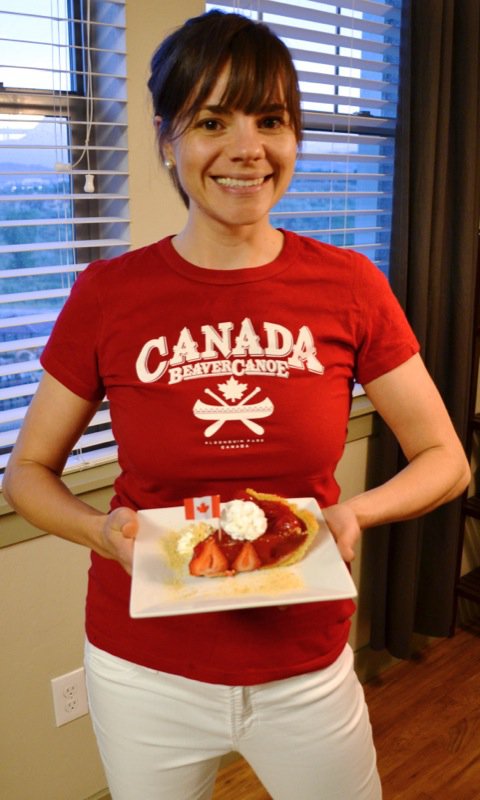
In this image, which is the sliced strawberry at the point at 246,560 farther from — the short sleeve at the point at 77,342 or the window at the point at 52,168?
the window at the point at 52,168

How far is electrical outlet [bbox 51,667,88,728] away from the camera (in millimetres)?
1801

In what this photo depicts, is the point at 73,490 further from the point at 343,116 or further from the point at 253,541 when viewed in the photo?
the point at 343,116

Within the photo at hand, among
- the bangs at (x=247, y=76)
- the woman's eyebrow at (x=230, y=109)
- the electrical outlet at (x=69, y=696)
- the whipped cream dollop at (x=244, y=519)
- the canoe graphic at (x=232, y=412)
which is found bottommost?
the electrical outlet at (x=69, y=696)

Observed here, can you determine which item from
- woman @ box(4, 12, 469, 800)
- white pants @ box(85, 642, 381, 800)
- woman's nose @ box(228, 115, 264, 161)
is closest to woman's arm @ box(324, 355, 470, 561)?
woman @ box(4, 12, 469, 800)

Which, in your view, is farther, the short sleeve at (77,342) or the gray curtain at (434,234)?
the gray curtain at (434,234)

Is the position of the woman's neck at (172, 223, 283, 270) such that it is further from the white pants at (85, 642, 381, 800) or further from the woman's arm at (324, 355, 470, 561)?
the white pants at (85, 642, 381, 800)

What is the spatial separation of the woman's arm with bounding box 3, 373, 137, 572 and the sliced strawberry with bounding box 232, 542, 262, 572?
0.18 meters

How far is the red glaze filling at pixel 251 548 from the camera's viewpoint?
1.02 m

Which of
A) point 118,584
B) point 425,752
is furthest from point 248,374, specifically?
point 425,752

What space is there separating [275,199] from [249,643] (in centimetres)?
58

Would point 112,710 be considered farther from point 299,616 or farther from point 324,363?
point 324,363

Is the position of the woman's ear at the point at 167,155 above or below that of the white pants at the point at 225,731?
above

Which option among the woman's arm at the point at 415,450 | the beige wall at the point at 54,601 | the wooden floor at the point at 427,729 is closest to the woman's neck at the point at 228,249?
the woman's arm at the point at 415,450

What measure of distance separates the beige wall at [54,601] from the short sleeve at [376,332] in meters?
0.75
